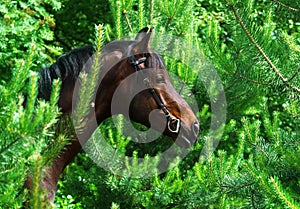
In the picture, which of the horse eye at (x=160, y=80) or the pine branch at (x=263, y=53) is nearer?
the pine branch at (x=263, y=53)

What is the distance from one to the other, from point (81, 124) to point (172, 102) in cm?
139

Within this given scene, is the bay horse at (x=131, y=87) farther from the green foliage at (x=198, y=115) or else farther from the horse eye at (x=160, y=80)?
the green foliage at (x=198, y=115)

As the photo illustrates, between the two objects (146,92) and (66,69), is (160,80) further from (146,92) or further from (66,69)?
(66,69)

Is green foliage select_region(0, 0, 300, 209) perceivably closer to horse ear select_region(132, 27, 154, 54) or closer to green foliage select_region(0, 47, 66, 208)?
green foliage select_region(0, 47, 66, 208)

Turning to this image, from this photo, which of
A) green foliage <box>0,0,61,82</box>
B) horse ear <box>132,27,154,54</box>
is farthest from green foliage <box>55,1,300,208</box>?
green foliage <box>0,0,61,82</box>

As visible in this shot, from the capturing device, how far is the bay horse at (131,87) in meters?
2.75

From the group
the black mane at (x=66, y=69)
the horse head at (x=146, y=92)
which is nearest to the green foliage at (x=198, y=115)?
the horse head at (x=146, y=92)

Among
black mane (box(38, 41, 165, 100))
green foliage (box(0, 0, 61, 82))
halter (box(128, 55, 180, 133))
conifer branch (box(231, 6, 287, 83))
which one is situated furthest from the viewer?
green foliage (box(0, 0, 61, 82))

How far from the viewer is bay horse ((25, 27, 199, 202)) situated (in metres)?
2.75

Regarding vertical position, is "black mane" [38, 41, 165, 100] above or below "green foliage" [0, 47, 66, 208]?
below

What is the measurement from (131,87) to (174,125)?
0.31 meters

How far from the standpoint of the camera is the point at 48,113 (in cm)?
Result: 128

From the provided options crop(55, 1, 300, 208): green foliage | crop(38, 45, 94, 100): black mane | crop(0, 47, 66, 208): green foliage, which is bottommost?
crop(55, 1, 300, 208): green foliage

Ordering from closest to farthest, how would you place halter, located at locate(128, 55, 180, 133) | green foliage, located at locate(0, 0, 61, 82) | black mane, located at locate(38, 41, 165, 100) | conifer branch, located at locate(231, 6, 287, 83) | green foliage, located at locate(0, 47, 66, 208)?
green foliage, located at locate(0, 47, 66, 208) → conifer branch, located at locate(231, 6, 287, 83) → black mane, located at locate(38, 41, 165, 100) → halter, located at locate(128, 55, 180, 133) → green foliage, located at locate(0, 0, 61, 82)
